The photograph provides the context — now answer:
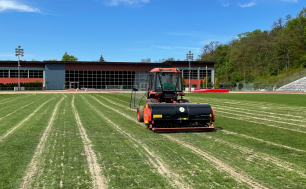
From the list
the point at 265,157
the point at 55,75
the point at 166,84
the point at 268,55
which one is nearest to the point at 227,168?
the point at 265,157

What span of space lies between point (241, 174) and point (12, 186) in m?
4.07

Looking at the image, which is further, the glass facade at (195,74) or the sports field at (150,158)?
the glass facade at (195,74)

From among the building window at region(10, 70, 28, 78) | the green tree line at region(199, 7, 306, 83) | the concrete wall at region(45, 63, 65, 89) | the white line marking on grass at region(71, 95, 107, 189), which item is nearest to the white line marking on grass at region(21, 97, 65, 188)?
the white line marking on grass at region(71, 95, 107, 189)

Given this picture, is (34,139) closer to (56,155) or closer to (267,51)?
(56,155)

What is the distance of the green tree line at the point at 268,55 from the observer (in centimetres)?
9256

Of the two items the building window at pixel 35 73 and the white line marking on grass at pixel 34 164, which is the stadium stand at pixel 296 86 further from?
the white line marking on grass at pixel 34 164

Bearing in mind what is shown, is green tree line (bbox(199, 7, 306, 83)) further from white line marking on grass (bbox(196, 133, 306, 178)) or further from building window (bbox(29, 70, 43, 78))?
white line marking on grass (bbox(196, 133, 306, 178))

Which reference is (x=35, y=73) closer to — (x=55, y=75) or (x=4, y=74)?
(x=55, y=75)

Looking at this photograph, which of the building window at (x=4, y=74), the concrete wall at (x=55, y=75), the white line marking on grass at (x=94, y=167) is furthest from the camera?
the concrete wall at (x=55, y=75)

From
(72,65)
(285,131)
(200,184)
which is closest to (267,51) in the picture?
(72,65)

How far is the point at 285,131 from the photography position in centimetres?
1008

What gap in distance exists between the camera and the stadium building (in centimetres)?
7406

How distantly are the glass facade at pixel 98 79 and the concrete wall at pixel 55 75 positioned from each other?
1.28 metres

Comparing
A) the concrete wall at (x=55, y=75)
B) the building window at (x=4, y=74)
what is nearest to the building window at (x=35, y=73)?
the concrete wall at (x=55, y=75)
